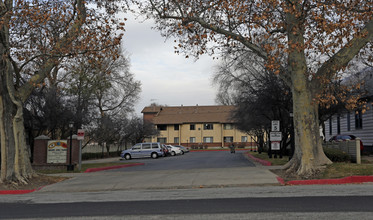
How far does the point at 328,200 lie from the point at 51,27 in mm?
13343

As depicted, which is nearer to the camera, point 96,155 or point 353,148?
point 353,148

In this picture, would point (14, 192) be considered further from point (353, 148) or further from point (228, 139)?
point (228, 139)

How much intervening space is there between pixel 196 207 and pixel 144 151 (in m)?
33.3

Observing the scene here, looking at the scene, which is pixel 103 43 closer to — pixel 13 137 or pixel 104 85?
pixel 13 137

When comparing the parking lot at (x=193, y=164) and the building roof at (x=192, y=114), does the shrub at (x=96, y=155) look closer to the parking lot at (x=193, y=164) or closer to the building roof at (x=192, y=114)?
the parking lot at (x=193, y=164)

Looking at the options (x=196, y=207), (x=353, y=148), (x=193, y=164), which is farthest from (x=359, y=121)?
(x=196, y=207)

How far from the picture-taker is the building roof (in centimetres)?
8081

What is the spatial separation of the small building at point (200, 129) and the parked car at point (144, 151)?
121 ft

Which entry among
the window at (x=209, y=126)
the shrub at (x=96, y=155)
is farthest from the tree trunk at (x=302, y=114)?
the window at (x=209, y=126)

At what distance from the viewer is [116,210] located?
28.5 feet

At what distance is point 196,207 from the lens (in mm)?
8633

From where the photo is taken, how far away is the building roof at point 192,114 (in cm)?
8081

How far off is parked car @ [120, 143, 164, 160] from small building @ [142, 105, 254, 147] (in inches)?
1447

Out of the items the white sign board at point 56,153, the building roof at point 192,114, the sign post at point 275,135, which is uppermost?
the building roof at point 192,114
